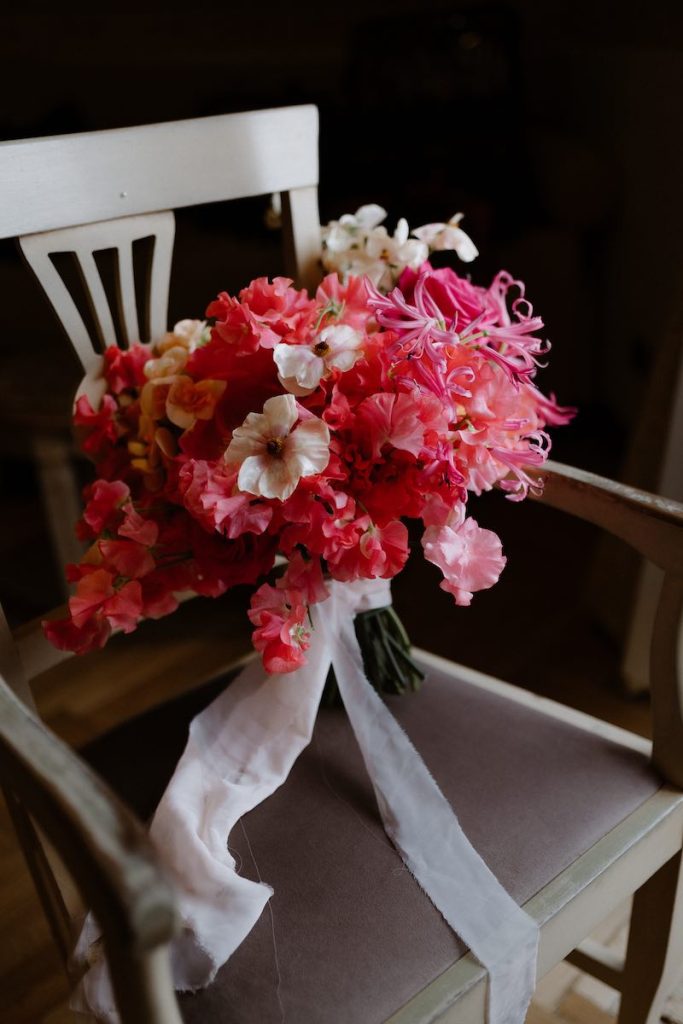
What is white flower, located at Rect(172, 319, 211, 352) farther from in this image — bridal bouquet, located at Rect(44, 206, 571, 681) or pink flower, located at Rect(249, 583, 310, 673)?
pink flower, located at Rect(249, 583, 310, 673)

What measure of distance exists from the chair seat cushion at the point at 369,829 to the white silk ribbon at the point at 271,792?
16 mm

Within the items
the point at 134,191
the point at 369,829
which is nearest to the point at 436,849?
the point at 369,829

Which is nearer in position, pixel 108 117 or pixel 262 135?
pixel 262 135

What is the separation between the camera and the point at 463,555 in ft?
2.31

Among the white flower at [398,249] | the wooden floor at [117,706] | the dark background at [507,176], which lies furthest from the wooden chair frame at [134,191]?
the dark background at [507,176]

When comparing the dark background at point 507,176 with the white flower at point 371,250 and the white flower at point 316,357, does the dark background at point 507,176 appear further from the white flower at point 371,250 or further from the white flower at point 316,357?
the white flower at point 316,357

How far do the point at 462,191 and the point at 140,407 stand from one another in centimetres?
176

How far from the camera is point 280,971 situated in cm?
66

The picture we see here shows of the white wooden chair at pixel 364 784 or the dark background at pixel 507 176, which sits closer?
the white wooden chair at pixel 364 784

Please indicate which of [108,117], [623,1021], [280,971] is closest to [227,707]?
[280,971]

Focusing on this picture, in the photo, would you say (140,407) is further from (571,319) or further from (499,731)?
(571,319)

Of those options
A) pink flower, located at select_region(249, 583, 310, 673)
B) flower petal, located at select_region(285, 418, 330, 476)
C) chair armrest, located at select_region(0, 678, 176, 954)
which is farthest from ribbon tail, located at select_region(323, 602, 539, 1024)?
chair armrest, located at select_region(0, 678, 176, 954)

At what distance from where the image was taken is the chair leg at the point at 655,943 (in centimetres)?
86

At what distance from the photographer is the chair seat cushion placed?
25.8 inches
